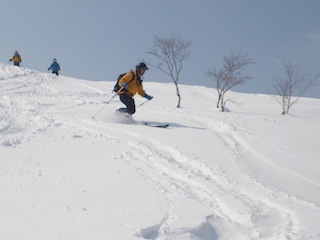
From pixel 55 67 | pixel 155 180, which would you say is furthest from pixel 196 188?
pixel 55 67

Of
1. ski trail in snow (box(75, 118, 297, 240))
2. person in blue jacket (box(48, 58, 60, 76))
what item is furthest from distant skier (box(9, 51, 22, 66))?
ski trail in snow (box(75, 118, 297, 240))

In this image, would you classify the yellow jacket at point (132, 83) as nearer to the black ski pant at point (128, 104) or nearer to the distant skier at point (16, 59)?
the black ski pant at point (128, 104)

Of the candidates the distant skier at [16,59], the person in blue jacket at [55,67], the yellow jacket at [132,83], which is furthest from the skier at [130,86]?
the distant skier at [16,59]

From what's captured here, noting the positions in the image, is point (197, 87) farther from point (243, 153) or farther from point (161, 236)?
point (161, 236)

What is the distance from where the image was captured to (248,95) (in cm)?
2655

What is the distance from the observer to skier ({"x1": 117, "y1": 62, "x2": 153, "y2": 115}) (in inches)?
380

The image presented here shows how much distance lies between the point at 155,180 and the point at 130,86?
18.1 feet

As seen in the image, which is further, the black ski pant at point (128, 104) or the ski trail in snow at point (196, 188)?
the black ski pant at point (128, 104)

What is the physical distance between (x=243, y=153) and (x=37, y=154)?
3.71m

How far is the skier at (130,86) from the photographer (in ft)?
31.6

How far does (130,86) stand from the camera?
389 inches

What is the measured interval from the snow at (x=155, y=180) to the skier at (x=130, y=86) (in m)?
0.77

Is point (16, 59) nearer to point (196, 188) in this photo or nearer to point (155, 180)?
point (155, 180)

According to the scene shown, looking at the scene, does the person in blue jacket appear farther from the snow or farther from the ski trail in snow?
the ski trail in snow
